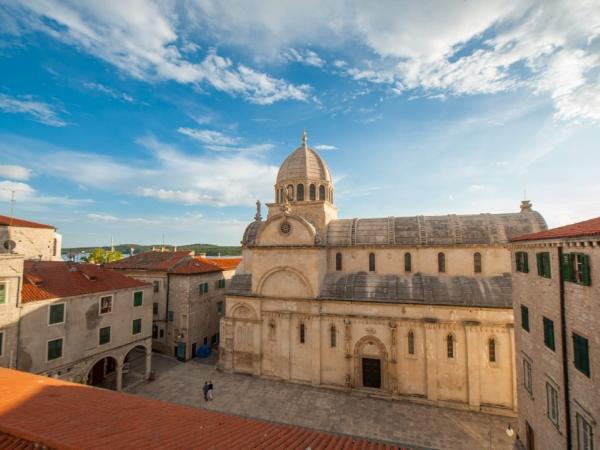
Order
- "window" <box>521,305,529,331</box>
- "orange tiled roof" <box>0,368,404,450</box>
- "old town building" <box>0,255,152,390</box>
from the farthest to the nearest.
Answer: "old town building" <box>0,255,152,390</box>, "window" <box>521,305,529,331</box>, "orange tiled roof" <box>0,368,404,450</box>

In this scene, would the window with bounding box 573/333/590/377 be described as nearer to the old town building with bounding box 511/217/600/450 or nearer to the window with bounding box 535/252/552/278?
the old town building with bounding box 511/217/600/450

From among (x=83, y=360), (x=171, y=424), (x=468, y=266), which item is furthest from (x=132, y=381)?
(x=468, y=266)

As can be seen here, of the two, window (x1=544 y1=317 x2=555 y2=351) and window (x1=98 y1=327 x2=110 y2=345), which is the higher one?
window (x1=544 y1=317 x2=555 y2=351)

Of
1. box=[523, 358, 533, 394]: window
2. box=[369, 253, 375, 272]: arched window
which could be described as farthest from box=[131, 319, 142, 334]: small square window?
box=[523, 358, 533, 394]: window

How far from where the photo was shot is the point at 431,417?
20.0 metres

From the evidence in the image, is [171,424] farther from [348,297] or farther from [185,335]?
[185,335]

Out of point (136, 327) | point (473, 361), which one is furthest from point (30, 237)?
point (473, 361)

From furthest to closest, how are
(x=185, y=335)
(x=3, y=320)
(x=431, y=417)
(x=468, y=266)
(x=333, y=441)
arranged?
1. (x=185, y=335)
2. (x=468, y=266)
3. (x=431, y=417)
4. (x=3, y=320)
5. (x=333, y=441)

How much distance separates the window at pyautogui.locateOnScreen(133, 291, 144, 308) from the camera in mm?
24953

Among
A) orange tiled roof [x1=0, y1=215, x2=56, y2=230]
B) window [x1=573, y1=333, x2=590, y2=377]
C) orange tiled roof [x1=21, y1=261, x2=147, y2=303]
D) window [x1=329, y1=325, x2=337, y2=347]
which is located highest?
orange tiled roof [x1=0, y1=215, x2=56, y2=230]

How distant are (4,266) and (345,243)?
24.4m

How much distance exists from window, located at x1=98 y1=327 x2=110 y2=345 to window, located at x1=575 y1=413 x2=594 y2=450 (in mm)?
27819

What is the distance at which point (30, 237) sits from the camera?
111ft

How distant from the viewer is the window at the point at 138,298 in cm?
2495
